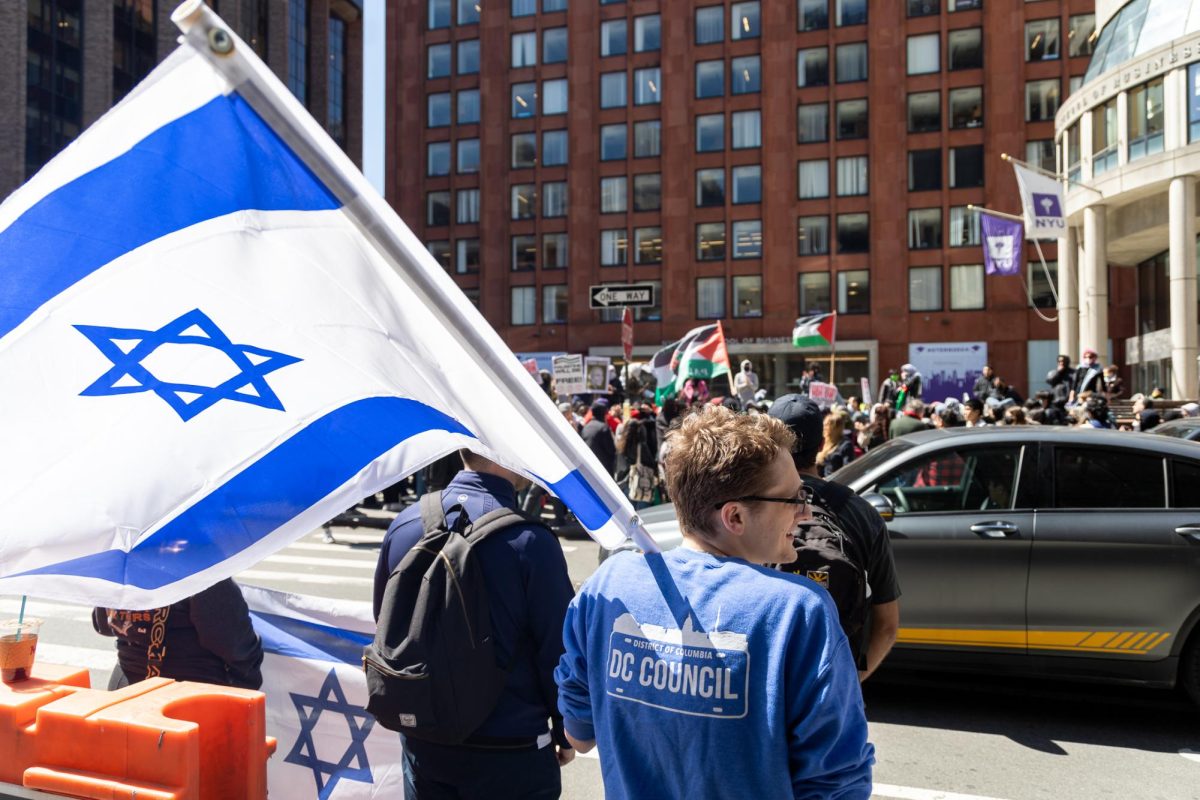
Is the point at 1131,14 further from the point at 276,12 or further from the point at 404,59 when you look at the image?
the point at 276,12

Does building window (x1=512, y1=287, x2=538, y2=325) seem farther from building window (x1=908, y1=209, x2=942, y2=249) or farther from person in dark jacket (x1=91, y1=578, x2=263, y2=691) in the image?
person in dark jacket (x1=91, y1=578, x2=263, y2=691)

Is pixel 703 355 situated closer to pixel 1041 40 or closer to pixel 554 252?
pixel 554 252

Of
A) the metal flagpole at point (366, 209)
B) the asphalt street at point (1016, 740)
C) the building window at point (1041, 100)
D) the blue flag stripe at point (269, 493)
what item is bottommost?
the asphalt street at point (1016, 740)

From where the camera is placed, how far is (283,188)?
2.02m

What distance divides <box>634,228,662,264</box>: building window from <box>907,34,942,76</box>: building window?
47.7 ft

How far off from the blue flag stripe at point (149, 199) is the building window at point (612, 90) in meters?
48.7

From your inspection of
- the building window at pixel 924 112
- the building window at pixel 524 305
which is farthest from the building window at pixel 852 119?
the building window at pixel 524 305

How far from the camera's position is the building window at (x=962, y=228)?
42562mm

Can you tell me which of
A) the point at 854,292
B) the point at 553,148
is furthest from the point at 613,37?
the point at 854,292

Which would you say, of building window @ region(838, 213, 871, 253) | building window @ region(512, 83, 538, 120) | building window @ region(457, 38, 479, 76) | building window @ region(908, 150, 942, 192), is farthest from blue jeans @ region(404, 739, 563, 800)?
building window @ region(457, 38, 479, 76)

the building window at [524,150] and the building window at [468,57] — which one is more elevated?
the building window at [468,57]

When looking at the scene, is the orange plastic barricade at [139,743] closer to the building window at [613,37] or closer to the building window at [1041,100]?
the building window at [1041,100]

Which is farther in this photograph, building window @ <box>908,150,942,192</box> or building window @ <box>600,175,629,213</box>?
building window @ <box>600,175,629,213</box>

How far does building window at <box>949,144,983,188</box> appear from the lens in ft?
139
